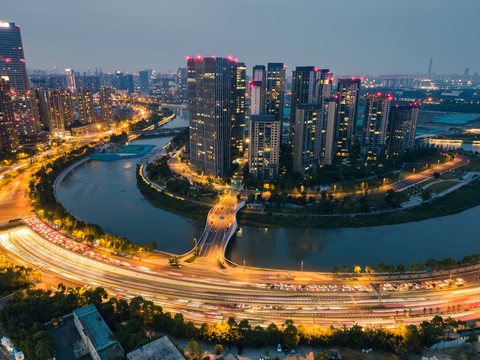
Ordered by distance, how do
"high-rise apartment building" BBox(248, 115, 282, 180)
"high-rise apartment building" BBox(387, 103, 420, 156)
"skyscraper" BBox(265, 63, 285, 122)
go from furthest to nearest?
"skyscraper" BBox(265, 63, 285, 122) < "high-rise apartment building" BBox(387, 103, 420, 156) < "high-rise apartment building" BBox(248, 115, 282, 180)

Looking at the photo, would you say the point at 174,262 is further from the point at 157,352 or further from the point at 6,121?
the point at 6,121

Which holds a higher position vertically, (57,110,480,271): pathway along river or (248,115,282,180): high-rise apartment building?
(248,115,282,180): high-rise apartment building

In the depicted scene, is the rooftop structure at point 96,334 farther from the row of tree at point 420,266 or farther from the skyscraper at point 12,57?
the skyscraper at point 12,57

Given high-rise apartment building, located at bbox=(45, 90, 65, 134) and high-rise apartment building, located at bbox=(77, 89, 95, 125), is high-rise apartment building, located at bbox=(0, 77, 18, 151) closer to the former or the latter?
high-rise apartment building, located at bbox=(45, 90, 65, 134)

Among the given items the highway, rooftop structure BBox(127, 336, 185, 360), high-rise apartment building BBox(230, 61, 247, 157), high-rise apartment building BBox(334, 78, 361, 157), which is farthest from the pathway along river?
high-rise apartment building BBox(334, 78, 361, 157)

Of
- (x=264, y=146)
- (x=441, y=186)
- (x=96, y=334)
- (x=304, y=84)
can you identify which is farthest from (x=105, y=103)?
(x=96, y=334)

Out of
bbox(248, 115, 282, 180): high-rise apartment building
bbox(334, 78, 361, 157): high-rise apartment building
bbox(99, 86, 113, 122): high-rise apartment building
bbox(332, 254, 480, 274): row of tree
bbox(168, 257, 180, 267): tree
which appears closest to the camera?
bbox(332, 254, 480, 274): row of tree
